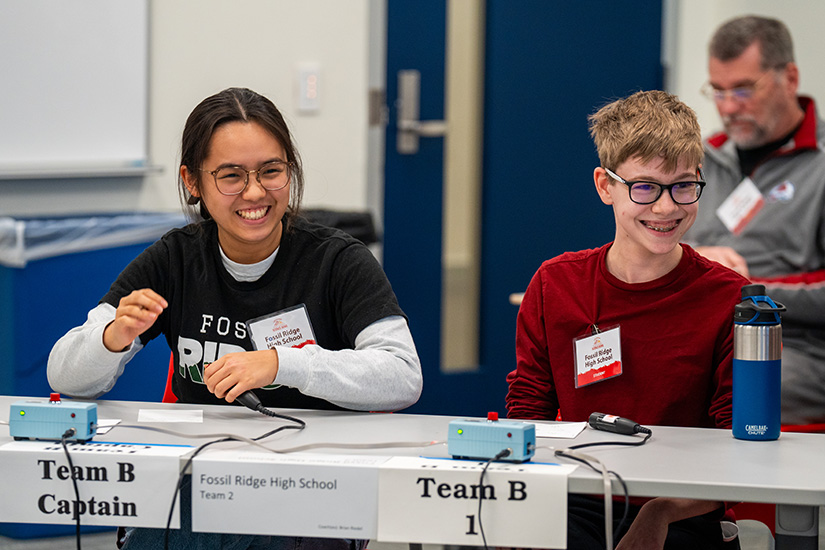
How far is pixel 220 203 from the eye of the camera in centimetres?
192

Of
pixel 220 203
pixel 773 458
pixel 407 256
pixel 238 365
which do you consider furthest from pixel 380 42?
pixel 773 458

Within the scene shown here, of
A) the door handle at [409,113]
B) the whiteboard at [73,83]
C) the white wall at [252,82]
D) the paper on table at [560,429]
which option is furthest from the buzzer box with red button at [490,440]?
the door handle at [409,113]

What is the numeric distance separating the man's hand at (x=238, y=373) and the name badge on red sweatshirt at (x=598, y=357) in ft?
1.88

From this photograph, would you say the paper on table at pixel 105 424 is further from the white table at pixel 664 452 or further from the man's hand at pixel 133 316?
the man's hand at pixel 133 316

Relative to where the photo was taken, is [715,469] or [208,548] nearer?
[715,469]

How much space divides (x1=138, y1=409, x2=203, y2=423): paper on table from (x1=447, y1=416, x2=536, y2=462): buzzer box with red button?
49 centimetres

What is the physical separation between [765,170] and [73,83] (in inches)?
90.9

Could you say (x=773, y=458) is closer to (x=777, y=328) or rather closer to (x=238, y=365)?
(x=777, y=328)

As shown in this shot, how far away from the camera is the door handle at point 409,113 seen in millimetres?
3963

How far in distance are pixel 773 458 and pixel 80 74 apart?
282 cm

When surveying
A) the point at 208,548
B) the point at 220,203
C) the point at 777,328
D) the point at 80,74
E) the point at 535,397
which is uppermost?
the point at 80,74

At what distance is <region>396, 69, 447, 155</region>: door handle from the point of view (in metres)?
3.96

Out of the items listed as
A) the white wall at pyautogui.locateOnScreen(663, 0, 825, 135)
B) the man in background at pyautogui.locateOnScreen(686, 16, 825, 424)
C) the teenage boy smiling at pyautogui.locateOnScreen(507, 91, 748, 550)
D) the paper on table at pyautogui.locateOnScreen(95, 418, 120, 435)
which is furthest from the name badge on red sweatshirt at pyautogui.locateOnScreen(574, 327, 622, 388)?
the white wall at pyautogui.locateOnScreen(663, 0, 825, 135)

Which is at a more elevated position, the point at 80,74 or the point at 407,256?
the point at 80,74
